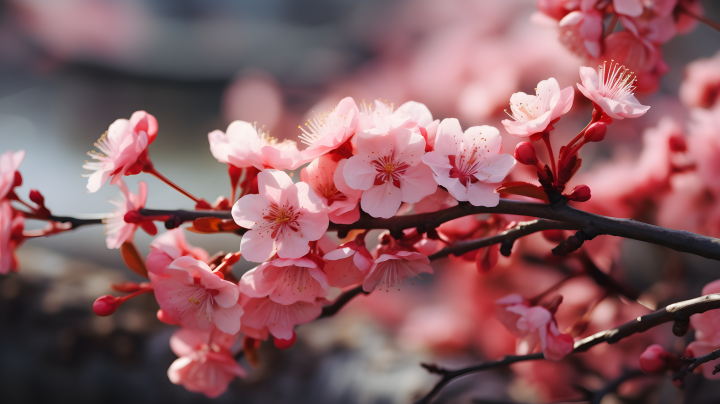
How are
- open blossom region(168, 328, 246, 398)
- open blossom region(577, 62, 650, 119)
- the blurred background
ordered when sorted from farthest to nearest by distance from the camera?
the blurred background → open blossom region(168, 328, 246, 398) → open blossom region(577, 62, 650, 119)

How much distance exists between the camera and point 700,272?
781mm

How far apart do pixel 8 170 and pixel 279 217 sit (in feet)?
0.80

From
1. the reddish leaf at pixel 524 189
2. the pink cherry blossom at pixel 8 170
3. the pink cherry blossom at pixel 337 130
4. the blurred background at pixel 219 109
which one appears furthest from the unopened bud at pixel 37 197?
the blurred background at pixel 219 109

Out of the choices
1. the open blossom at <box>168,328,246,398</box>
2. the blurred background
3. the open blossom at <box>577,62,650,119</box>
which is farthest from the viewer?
the blurred background

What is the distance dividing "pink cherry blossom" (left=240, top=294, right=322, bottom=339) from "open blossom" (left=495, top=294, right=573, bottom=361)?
0.18 m

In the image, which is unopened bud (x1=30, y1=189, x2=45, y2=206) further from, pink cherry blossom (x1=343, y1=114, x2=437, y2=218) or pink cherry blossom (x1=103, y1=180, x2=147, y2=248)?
pink cherry blossom (x1=343, y1=114, x2=437, y2=218)

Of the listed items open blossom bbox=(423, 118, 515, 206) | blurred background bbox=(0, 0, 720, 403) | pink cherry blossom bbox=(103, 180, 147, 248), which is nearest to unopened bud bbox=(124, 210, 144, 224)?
pink cherry blossom bbox=(103, 180, 147, 248)

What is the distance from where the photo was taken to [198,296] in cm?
36

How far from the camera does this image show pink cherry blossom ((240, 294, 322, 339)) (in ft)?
1.19

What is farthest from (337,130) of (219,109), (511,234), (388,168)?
(219,109)

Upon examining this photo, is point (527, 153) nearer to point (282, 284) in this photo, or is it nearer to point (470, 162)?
point (470, 162)

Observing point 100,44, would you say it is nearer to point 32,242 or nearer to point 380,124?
point 32,242

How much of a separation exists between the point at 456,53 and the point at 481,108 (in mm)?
586

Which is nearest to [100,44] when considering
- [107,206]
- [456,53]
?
[107,206]
